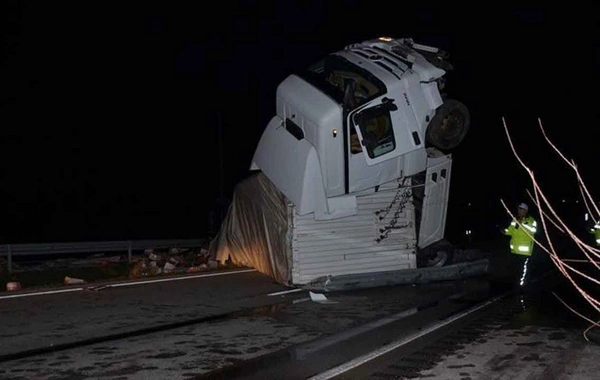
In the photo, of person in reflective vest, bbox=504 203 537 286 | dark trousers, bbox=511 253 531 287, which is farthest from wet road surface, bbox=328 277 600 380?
person in reflective vest, bbox=504 203 537 286

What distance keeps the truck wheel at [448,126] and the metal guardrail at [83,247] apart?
22.7 ft

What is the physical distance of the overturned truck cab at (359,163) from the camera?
1110cm

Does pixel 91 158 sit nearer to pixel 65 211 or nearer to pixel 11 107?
pixel 11 107

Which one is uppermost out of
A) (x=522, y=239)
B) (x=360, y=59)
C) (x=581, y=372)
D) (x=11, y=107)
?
(x=11, y=107)

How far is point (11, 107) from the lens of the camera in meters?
40.1

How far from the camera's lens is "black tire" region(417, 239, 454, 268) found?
12.6 meters

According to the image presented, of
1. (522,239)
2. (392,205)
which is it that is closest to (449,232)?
(522,239)

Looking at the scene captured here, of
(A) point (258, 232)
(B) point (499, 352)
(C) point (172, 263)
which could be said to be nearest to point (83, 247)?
(C) point (172, 263)

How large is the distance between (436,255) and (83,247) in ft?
22.9

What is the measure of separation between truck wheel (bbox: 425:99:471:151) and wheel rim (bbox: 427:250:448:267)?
80.0 inches

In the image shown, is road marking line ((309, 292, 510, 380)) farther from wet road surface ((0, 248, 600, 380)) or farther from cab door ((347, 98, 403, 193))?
cab door ((347, 98, 403, 193))

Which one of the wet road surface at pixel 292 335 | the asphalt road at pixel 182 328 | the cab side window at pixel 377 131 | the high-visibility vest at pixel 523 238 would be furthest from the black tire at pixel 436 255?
the cab side window at pixel 377 131

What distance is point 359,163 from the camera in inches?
442

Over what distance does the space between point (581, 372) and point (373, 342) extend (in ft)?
7.22
